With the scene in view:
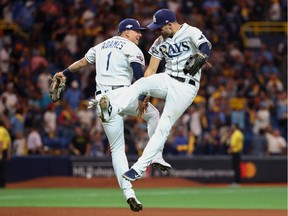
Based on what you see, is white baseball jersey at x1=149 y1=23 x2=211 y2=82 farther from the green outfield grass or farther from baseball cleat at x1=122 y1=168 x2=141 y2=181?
the green outfield grass

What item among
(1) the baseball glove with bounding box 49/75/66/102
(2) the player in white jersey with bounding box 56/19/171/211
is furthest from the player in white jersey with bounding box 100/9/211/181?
(1) the baseball glove with bounding box 49/75/66/102

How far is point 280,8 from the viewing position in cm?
3042

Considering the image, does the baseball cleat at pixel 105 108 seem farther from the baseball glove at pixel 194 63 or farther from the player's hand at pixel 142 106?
the baseball glove at pixel 194 63

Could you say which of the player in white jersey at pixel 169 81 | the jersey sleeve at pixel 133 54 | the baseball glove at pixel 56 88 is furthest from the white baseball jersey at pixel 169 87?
the baseball glove at pixel 56 88

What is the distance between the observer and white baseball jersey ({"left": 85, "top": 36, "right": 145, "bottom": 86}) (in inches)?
511

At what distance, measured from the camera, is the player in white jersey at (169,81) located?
40.4 feet

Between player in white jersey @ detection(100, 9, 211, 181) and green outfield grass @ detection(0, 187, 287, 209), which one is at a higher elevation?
player in white jersey @ detection(100, 9, 211, 181)

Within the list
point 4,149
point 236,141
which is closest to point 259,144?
point 236,141

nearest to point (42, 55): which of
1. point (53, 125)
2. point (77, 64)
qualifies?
point (53, 125)

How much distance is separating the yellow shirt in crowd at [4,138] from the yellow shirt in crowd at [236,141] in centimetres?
598

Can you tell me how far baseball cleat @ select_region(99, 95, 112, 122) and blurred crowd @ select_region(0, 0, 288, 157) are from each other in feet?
38.1

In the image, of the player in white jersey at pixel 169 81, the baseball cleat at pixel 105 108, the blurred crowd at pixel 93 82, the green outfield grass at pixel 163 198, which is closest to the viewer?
the baseball cleat at pixel 105 108

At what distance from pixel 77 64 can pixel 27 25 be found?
14314 mm

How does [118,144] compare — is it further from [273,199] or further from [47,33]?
[47,33]
